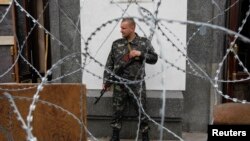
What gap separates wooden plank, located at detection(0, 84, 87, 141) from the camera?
3.26 meters

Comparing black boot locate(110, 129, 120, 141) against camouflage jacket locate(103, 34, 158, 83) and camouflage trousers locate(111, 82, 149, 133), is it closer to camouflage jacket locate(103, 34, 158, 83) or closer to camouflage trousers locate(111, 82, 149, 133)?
camouflage trousers locate(111, 82, 149, 133)

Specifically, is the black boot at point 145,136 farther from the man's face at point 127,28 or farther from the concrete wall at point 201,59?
the man's face at point 127,28

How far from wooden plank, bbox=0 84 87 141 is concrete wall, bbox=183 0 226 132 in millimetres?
2660

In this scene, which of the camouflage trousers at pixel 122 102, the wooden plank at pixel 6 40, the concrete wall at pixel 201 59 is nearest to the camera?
the camouflage trousers at pixel 122 102

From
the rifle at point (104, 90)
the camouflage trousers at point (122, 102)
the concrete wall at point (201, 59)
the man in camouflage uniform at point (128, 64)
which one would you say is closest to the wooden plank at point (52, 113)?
the man in camouflage uniform at point (128, 64)

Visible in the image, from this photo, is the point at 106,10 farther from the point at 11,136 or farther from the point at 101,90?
the point at 11,136

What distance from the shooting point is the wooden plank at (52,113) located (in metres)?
3.26

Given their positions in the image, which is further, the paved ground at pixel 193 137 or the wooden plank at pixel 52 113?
the paved ground at pixel 193 137

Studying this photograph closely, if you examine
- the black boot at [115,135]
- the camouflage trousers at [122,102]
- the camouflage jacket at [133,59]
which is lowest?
the black boot at [115,135]

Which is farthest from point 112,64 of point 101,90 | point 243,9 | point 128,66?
point 243,9

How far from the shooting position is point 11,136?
344 cm

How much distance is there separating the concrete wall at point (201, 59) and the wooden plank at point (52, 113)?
266 cm

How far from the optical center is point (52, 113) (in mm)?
3369

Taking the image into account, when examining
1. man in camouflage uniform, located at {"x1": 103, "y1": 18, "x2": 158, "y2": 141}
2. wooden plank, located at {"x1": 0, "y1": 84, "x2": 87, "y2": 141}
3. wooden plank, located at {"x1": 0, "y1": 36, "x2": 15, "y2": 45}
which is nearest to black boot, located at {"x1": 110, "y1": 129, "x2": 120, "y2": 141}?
man in camouflage uniform, located at {"x1": 103, "y1": 18, "x2": 158, "y2": 141}
